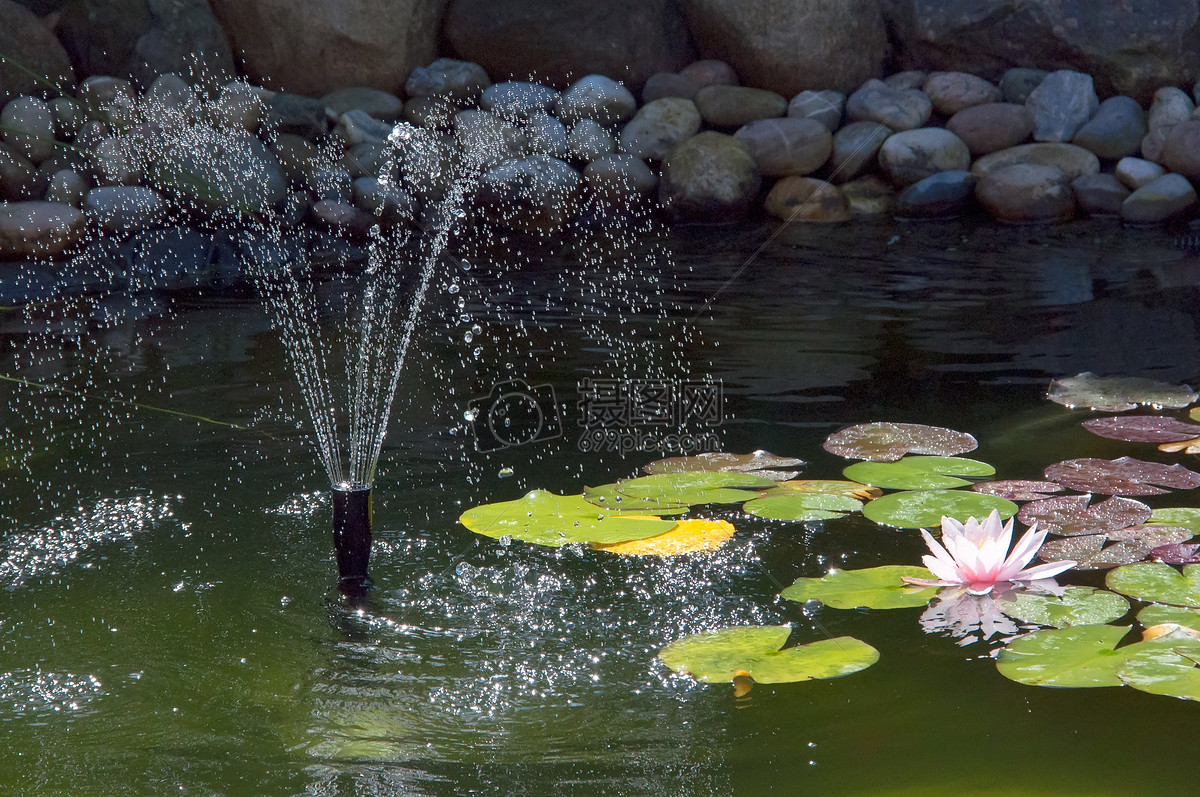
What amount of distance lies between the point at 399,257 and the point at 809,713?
237 inches

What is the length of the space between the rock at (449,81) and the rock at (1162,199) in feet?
16.0

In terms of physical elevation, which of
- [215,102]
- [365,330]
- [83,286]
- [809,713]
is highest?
[215,102]

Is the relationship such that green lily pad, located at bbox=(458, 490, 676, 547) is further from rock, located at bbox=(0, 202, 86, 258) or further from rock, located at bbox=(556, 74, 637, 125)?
rock, located at bbox=(556, 74, 637, 125)

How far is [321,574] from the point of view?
262 cm

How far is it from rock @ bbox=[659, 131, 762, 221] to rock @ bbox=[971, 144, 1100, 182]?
66.8 inches

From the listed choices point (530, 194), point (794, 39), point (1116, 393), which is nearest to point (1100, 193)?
point (794, 39)

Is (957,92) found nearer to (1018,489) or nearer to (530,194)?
(530,194)

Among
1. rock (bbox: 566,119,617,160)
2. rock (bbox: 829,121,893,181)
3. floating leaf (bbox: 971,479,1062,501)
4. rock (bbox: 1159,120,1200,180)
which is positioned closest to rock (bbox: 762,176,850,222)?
rock (bbox: 829,121,893,181)

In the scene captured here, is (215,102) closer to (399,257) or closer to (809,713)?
(399,257)

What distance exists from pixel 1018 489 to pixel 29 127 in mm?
7188

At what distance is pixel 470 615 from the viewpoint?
7.89 feet

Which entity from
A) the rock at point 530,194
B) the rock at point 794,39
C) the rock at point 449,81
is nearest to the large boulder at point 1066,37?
the rock at point 794,39

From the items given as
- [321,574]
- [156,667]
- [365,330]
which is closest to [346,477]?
[321,574]

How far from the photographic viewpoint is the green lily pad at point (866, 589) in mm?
2373
